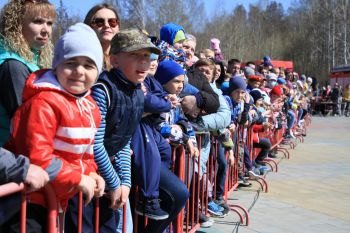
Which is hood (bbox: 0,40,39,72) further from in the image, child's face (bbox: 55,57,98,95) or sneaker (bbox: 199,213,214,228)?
sneaker (bbox: 199,213,214,228)

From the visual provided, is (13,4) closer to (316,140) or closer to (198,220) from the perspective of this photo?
(198,220)

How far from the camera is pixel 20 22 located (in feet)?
9.83

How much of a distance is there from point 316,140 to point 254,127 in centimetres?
780

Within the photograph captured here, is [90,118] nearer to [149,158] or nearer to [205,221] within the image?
[149,158]

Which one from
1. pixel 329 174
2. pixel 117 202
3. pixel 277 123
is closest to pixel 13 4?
pixel 117 202

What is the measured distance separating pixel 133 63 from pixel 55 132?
978mm

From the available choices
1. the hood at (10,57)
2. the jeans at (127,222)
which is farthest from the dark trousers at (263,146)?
the hood at (10,57)

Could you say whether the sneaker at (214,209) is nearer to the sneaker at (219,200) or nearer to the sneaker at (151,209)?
the sneaker at (219,200)

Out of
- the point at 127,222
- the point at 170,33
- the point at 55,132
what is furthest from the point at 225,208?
the point at 55,132

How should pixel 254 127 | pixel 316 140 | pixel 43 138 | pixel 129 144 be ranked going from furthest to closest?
pixel 316 140
pixel 254 127
pixel 129 144
pixel 43 138

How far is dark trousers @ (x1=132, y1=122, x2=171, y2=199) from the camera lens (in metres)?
3.31

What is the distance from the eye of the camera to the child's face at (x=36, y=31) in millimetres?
3010

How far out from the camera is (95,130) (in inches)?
100

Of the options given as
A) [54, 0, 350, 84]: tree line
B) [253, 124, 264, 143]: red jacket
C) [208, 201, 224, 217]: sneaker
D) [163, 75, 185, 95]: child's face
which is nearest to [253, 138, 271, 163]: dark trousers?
[253, 124, 264, 143]: red jacket
